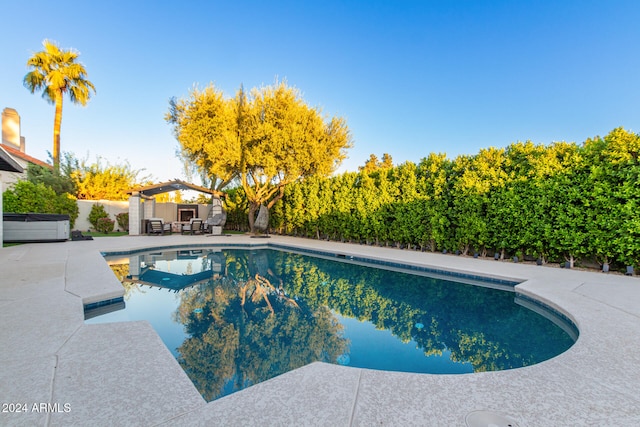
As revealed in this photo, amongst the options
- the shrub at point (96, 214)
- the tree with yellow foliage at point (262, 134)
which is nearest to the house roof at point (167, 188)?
the tree with yellow foliage at point (262, 134)

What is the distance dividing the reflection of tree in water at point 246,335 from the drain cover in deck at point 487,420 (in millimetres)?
1746

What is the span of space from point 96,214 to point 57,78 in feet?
29.5

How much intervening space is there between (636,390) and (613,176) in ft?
20.7

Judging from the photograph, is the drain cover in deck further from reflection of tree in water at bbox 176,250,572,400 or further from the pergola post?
the pergola post

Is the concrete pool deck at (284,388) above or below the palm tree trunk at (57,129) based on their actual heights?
below

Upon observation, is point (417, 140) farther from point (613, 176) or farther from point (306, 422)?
point (306, 422)

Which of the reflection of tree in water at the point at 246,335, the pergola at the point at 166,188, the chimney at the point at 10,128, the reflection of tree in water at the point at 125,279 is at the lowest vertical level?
the reflection of tree in water at the point at 246,335

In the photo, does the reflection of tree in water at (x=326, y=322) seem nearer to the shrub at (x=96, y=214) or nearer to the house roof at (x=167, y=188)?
the house roof at (x=167, y=188)

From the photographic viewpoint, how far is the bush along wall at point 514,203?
6336 millimetres

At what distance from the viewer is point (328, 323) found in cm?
442

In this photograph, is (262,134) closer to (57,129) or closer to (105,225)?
(105,225)

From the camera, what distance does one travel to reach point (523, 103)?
39.7 ft

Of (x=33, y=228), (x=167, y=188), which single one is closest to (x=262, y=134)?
(x=167, y=188)

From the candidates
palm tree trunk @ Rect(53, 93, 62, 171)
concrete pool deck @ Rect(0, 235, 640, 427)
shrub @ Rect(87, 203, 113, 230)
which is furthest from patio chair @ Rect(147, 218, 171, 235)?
concrete pool deck @ Rect(0, 235, 640, 427)
